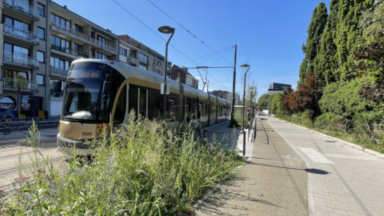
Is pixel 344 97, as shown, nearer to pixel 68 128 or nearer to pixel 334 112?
pixel 334 112

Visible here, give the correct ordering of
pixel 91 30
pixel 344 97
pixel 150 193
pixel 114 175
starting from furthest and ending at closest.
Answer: pixel 91 30 → pixel 344 97 → pixel 150 193 → pixel 114 175

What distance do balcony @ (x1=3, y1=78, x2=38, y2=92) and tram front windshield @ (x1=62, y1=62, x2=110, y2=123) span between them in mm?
24476

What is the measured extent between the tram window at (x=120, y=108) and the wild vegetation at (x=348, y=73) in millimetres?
8758

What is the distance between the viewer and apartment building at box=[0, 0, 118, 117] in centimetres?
2398

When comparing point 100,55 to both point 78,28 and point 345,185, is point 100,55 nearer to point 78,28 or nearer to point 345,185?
point 78,28

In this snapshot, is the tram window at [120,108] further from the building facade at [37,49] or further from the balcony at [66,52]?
the balcony at [66,52]

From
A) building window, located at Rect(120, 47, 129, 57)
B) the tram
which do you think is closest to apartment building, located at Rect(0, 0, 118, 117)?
building window, located at Rect(120, 47, 129, 57)

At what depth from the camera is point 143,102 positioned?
7387 millimetres

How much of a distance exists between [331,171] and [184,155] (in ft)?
15.1

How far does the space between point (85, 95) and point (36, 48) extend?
28.2m

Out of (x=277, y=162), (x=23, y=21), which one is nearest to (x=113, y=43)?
(x=23, y=21)

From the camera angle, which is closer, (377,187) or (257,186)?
(257,186)

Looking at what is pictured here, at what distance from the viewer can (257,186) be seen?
4500 mm

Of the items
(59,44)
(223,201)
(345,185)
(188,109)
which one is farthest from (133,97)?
(59,44)
